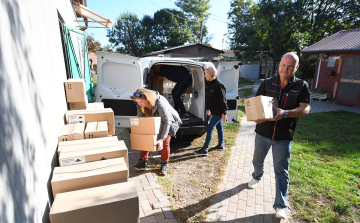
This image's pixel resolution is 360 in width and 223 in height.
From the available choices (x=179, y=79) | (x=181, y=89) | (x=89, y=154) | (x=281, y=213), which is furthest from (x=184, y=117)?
(x=89, y=154)

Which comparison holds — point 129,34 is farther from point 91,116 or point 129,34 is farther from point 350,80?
point 91,116

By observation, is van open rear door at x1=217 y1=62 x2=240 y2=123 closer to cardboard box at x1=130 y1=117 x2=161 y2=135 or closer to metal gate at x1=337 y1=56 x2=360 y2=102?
cardboard box at x1=130 y1=117 x2=161 y2=135

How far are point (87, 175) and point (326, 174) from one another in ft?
13.5

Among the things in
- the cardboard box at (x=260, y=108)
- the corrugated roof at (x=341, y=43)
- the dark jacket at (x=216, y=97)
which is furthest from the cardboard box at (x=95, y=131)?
the corrugated roof at (x=341, y=43)

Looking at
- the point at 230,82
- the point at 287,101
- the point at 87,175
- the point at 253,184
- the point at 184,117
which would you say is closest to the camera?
the point at 87,175

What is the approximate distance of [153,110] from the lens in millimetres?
3420

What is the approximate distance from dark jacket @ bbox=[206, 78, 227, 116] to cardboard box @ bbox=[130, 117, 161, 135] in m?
1.50

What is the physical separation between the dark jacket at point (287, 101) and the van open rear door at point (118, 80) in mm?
2619

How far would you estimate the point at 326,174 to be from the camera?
3881mm

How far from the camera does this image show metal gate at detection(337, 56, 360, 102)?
10394 millimetres

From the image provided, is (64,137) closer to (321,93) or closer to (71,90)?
(71,90)

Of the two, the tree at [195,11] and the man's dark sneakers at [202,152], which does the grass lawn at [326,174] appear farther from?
the tree at [195,11]

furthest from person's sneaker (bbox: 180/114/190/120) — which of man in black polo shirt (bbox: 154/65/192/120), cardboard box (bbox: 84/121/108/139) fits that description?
cardboard box (bbox: 84/121/108/139)

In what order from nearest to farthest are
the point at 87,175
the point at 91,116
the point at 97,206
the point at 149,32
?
1. the point at 97,206
2. the point at 87,175
3. the point at 91,116
4. the point at 149,32
